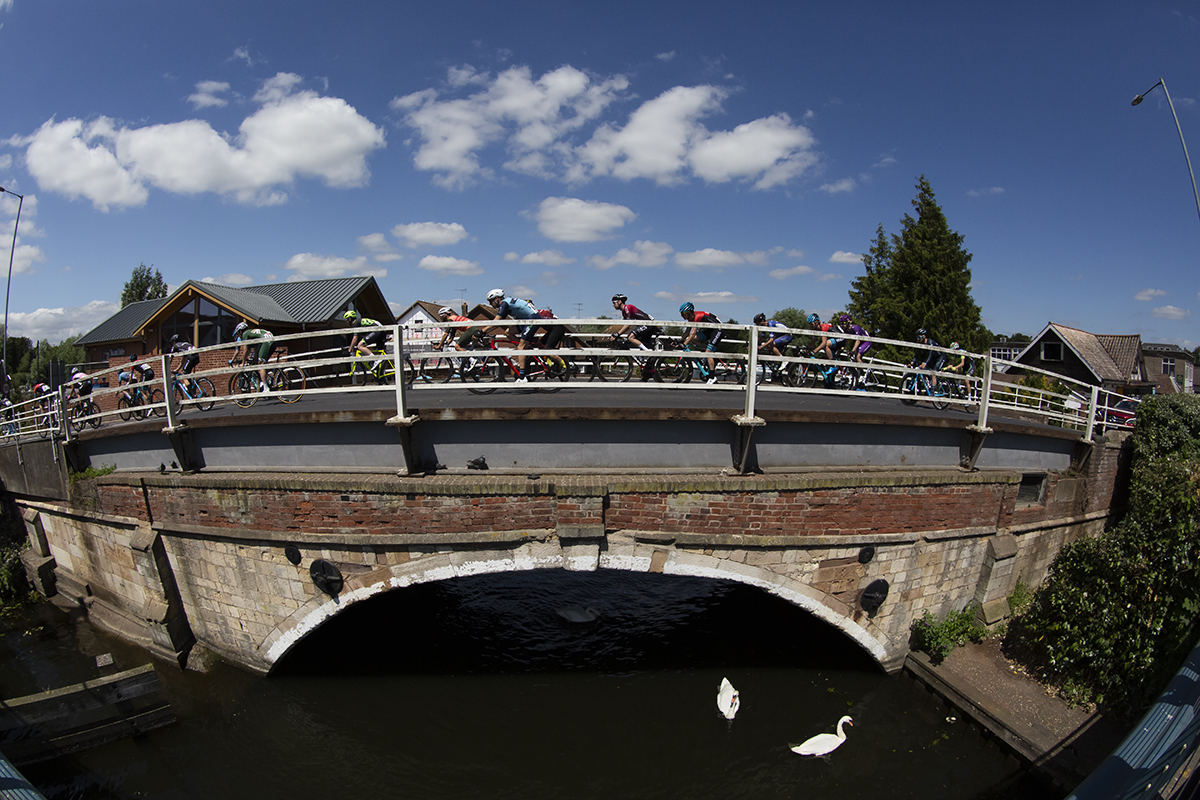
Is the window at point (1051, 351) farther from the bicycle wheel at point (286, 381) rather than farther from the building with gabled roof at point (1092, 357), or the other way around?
the bicycle wheel at point (286, 381)

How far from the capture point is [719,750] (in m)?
7.26

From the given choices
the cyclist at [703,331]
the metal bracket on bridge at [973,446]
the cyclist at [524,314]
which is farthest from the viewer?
the cyclist at [703,331]

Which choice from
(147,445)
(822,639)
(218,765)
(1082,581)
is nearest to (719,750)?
(822,639)

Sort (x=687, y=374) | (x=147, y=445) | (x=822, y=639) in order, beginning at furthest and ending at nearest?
(x=687, y=374)
(x=822, y=639)
(x=147, y=445)

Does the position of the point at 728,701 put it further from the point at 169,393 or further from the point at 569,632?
the point at 169,393

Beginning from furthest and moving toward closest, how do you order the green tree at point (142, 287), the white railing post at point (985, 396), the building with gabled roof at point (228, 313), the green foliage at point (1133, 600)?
the green tree at point (142, 287) → the building with gabled roof at point (228, 313) → the white railing post at point (985, 396) → the green foliage at point (1133, 600)

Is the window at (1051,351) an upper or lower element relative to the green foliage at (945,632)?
upper

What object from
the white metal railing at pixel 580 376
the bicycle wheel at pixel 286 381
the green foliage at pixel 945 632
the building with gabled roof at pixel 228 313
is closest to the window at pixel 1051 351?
the white metal railing at pixel 580 376

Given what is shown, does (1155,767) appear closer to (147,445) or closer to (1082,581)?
(1082,581)

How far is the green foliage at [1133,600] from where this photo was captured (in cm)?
686

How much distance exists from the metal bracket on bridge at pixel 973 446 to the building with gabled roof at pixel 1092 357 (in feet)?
88.3

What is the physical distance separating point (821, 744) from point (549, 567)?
4243mm

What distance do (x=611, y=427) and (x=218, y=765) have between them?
6.32 m

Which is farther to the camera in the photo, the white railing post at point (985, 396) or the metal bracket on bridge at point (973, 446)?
the metal bracket on bridge at point (973, 446)
